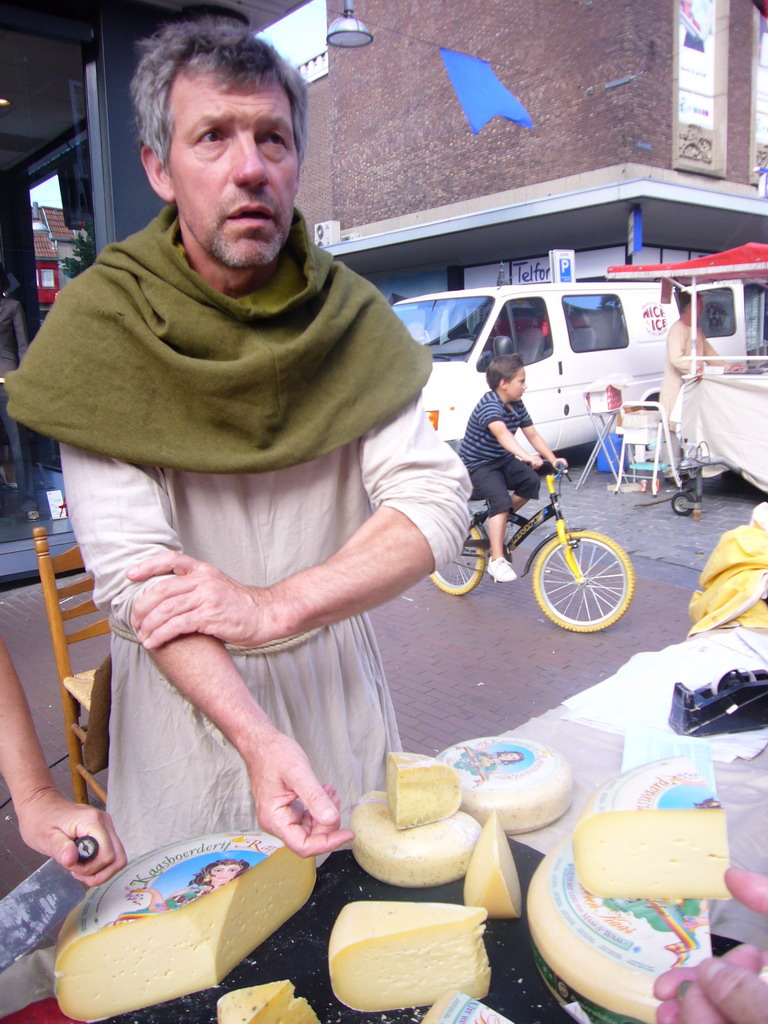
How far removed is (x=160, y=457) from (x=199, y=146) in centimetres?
51

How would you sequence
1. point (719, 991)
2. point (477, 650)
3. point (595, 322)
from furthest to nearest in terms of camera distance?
point (595, 322), point (477, 650), point (719, 991)

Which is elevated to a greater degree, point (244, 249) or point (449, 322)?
point (449, 322)

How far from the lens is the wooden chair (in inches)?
102

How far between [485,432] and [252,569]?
14.5ft

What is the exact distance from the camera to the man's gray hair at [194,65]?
1.27m

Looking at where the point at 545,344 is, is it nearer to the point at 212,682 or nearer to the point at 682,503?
the point at 682,503

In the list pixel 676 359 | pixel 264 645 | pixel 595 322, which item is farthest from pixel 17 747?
pixel 595 322

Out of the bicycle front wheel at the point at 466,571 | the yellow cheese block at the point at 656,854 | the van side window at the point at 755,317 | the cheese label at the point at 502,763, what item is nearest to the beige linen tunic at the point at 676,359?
the bicycle front wheel at the point at 466,571

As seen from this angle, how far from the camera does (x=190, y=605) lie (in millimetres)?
1149

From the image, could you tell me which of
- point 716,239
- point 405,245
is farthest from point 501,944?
point 716,239

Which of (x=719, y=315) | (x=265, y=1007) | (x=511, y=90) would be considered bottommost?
(x=265, y=1007)

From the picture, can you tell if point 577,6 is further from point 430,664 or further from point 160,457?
point 160,457

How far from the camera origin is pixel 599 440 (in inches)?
372

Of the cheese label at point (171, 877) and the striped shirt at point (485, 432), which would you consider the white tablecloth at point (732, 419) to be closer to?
the striped shirt at point (485, 432)
